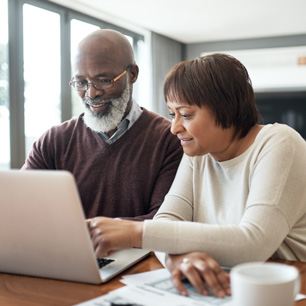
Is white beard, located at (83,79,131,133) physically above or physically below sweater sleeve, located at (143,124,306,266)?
above

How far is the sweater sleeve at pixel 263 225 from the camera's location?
3.09 ft

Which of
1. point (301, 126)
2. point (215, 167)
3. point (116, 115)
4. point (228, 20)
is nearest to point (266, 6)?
point (228, 20)

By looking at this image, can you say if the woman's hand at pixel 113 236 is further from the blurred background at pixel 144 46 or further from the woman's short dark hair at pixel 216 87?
the blurred background at pixel 144 46

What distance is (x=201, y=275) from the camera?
2.83 feet

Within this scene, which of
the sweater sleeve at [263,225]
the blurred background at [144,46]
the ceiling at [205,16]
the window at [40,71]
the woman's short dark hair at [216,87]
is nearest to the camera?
the sweater sleeve at [263,225]

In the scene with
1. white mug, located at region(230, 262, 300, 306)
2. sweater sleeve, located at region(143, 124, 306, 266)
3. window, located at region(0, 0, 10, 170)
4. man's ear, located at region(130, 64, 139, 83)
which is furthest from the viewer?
window, located at region(0, 0, 10, 170)

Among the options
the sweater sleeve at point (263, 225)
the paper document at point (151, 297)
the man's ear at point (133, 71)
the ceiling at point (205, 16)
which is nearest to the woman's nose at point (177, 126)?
the sweater sleeve at point (263, 225)

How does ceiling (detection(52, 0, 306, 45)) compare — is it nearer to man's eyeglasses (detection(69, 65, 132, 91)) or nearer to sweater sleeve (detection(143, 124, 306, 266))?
man's eyeglasses (detection(69, 65, 132, 91))

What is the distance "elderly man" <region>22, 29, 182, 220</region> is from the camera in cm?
165

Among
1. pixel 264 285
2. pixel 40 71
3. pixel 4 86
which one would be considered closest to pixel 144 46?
pixel 40 71

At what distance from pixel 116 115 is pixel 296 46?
5963mm

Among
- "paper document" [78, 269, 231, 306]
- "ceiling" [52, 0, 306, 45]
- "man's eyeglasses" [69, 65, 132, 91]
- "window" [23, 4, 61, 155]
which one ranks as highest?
"ceiling" [52, 0, 306, 45]

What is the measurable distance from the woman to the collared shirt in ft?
1.51

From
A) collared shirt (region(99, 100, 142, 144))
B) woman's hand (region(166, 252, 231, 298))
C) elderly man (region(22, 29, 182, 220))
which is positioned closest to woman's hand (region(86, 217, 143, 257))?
woman's hand (region(166, 252, 231, 298))
